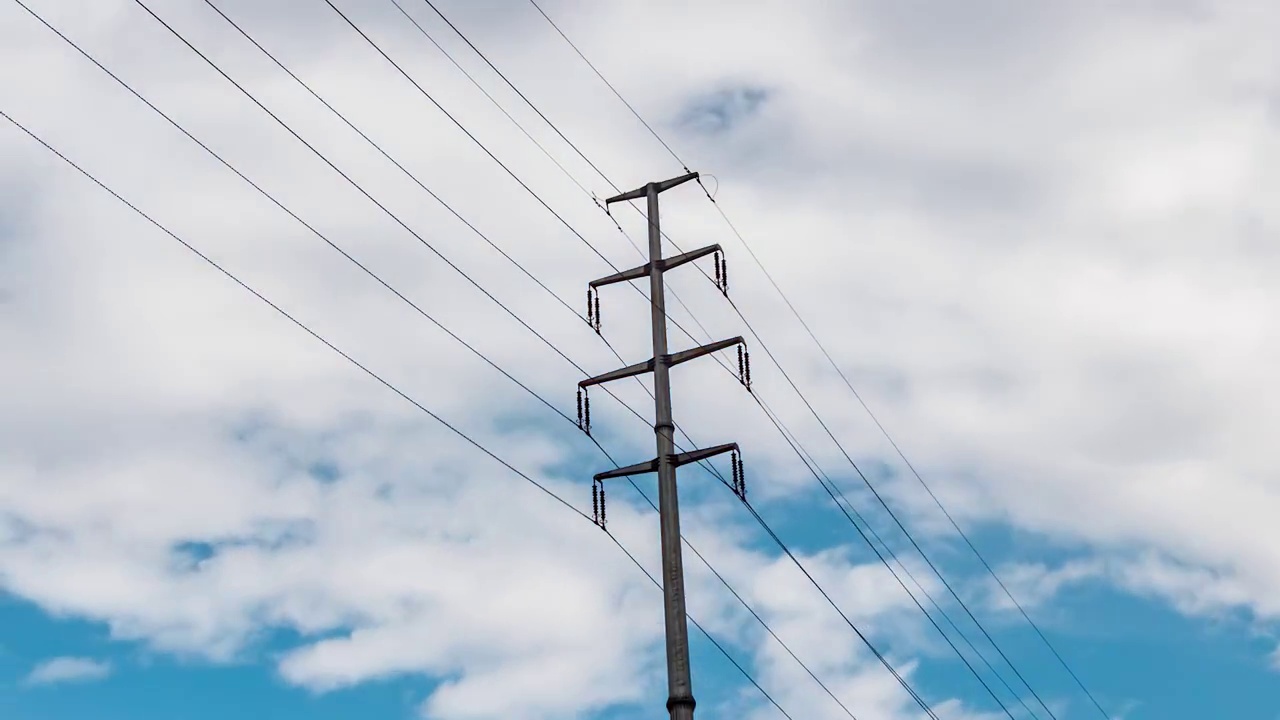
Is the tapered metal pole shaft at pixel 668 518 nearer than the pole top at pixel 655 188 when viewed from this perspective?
Yes

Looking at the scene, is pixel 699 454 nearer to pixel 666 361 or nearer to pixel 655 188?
pixel 666 361

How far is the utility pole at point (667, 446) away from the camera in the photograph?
2689 centimetres

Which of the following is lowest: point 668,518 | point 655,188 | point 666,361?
point 668,518

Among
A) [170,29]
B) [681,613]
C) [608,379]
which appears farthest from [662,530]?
[170,29]

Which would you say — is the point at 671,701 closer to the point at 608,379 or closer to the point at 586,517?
the point at 586,517

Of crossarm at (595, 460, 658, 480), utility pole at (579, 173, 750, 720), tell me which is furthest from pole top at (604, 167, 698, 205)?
crossarm at (595, 460, 658, 480)

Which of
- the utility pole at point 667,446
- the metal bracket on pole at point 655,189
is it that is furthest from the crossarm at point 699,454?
the metal bracket on pole at point 655,189

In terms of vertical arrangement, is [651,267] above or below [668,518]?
above

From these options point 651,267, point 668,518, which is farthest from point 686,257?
point 668,518

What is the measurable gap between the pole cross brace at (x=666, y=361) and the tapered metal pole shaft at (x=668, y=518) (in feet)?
0.45

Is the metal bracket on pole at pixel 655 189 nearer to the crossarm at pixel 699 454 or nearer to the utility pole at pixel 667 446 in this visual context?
the utility pole at pixel 667 446

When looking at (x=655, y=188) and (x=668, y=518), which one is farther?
(x=655, y=188)

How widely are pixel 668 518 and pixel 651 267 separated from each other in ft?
18.5

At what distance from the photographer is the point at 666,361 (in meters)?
30.0
